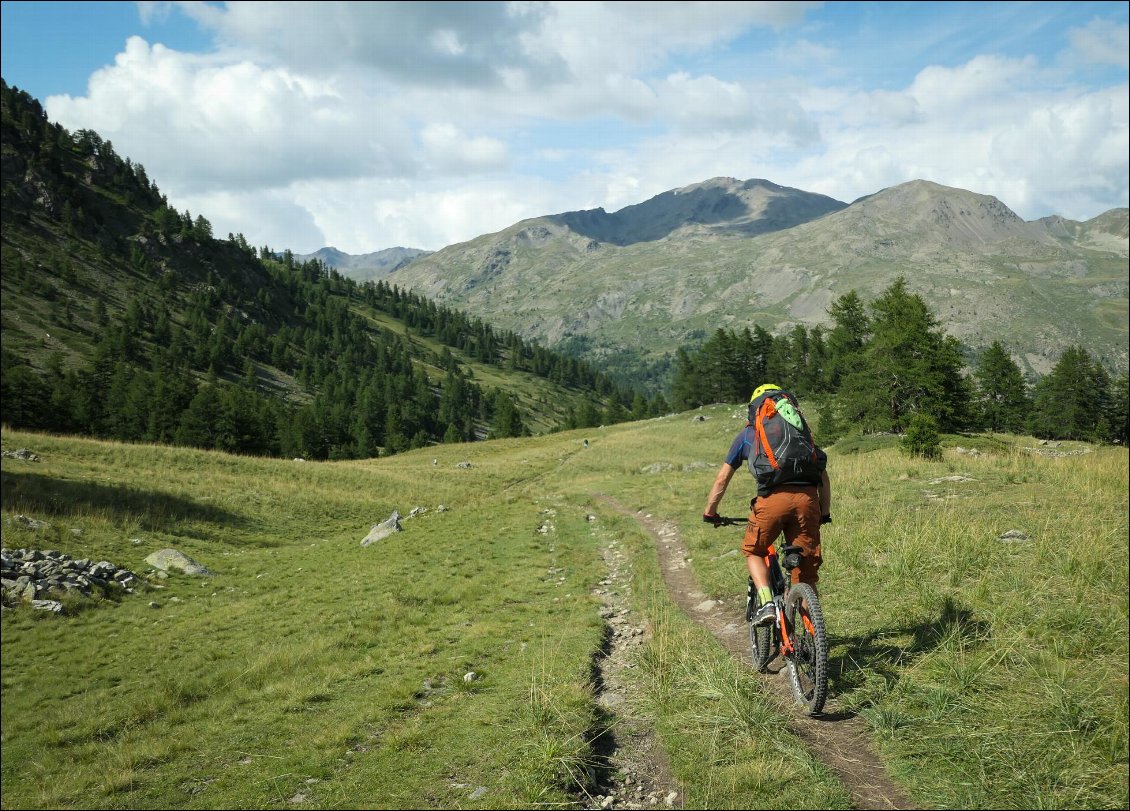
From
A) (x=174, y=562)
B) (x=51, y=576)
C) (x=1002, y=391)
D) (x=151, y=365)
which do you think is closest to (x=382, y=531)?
(x=174, y=562)

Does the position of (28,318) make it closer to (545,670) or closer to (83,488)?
(83,488)

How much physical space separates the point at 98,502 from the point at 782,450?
95.8 feet

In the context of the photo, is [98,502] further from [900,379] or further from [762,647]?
[900,379]

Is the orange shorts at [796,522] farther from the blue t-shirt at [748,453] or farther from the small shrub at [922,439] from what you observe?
the small shrub at [922,439]

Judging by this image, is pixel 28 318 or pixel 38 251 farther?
pixel 38 251

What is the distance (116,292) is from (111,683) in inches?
7904

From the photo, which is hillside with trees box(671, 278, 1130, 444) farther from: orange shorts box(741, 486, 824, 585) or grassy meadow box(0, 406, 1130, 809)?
orange shorts box(741, 486, 824, 585)

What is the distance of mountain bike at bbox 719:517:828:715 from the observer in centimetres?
636

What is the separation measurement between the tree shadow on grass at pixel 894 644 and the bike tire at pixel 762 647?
31.1 inches

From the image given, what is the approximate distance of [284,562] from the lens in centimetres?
2275

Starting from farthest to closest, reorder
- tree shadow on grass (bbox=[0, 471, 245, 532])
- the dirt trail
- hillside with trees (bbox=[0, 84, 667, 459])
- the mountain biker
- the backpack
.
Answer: hillside with trees (bbox=[0, 84, 667, 459]) → tree shadow on grass (bbox=[0, 471, 245, 532]) → the mountain biker → the backpack → the dirt trail

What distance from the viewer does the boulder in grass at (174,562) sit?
1991cm

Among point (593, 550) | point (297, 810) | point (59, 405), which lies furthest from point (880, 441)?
point (59, 405)

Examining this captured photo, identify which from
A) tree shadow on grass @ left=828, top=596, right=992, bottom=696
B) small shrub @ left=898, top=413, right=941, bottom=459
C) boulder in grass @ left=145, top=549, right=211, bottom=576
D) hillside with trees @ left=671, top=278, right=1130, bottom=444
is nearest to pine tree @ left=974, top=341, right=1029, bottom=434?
hillside with trees @ left=671, top=278, right=1130, bottom=444
